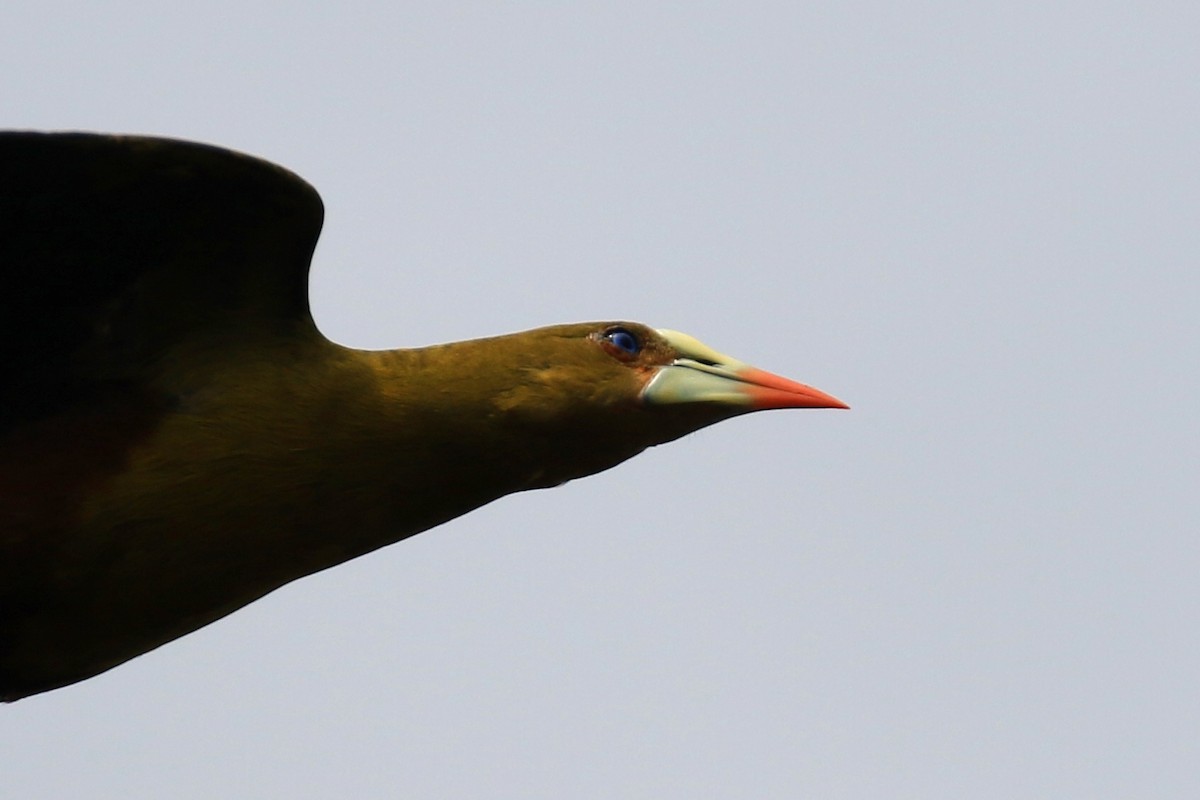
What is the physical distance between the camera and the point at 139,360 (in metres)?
7.47

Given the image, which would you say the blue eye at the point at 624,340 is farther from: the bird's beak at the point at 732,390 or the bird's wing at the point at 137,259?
the bird's wing at the point at 137,259

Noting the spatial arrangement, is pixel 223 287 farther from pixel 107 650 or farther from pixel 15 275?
pixel 107 650

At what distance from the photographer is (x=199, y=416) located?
293 inches

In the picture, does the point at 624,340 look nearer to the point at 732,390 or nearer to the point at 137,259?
the point at 732,390

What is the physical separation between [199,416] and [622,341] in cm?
148

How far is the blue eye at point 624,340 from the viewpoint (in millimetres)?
7895

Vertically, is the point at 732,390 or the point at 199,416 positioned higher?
the point at 732,390

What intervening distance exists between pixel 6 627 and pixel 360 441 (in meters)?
1.28

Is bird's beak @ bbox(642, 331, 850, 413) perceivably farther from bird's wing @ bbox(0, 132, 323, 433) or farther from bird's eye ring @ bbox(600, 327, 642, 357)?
bird's wing @ bbox(0, 132, 323, 433)

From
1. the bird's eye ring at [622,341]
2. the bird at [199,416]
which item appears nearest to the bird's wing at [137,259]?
the bird at [199,416]

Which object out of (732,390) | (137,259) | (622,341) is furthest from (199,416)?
(732,390)

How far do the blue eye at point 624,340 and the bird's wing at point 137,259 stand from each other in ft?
3.49

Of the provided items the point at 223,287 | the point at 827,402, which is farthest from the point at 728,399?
the point at 223,287

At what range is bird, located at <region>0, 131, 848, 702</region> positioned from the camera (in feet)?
23.8
